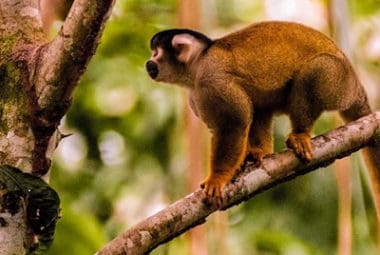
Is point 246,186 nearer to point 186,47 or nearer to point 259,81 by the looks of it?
point 259,81

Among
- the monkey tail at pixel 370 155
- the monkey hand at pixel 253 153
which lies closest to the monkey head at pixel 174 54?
the monkey hand at pixel 253 153

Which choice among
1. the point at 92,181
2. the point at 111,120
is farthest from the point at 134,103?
the point at 92,181

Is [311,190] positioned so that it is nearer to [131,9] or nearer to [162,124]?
[162,124]

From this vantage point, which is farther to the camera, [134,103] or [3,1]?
[134,103]

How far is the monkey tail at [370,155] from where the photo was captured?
2.82 metres

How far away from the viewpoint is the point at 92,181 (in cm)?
468

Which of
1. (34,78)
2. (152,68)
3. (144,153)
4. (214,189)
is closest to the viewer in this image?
(34,78)

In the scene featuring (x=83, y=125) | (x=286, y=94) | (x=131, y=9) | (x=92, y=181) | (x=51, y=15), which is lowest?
(x=92, y=181)

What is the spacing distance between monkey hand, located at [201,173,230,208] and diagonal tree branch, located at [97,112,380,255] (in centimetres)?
4

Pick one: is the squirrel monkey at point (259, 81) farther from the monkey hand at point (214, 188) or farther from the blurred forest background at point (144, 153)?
the blurred forest background at point (144, 153)

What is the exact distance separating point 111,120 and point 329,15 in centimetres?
248

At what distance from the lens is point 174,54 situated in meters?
3.04

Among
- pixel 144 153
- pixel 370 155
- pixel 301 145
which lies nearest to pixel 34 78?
pixel 301 145

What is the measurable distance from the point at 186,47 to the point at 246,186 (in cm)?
92
